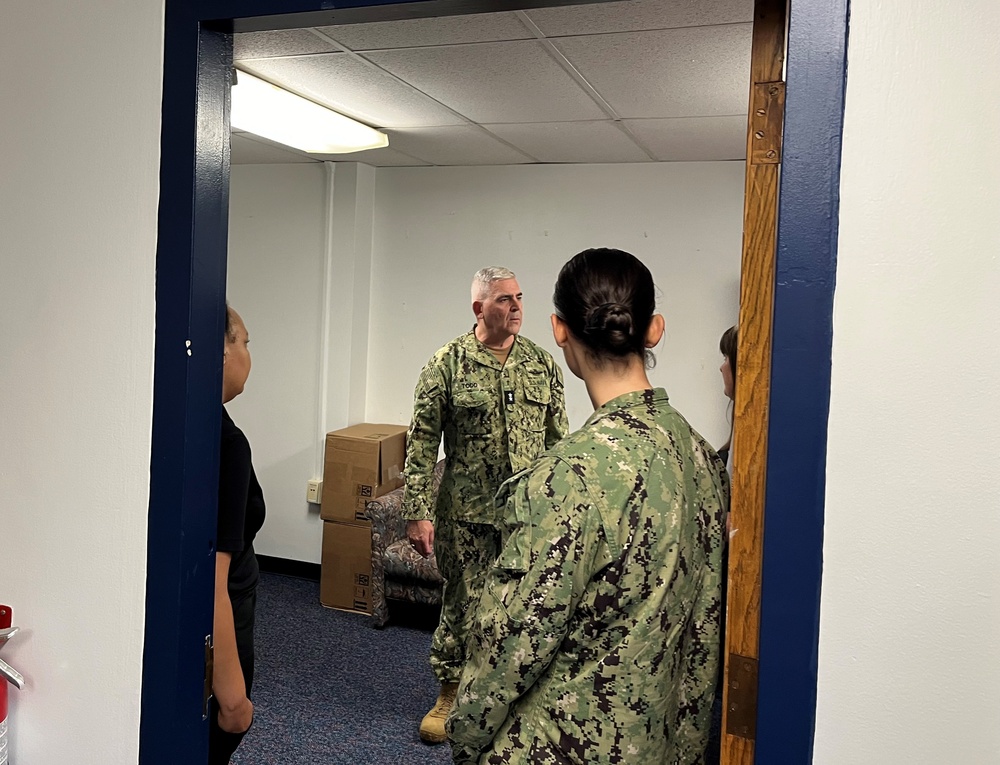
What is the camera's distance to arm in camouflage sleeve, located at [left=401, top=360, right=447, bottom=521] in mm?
3312

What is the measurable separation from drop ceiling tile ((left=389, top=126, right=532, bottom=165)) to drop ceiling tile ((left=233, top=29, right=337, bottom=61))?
3.92 ft

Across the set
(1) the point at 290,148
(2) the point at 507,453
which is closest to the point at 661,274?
(2) the point at 507,453

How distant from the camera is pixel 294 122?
3.84 meters

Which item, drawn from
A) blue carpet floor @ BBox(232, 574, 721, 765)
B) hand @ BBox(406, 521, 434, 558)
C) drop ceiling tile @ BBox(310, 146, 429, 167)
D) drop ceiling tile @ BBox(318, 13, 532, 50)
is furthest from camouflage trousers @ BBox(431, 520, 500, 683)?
drop ceiling tile @ BBox(310, 146, 429, 167)

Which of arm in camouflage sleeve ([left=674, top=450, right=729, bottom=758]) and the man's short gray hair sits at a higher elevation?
the man's short gray hair

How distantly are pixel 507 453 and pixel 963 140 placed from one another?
8.07 ft

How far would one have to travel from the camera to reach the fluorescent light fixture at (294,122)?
Result: 3362 mm

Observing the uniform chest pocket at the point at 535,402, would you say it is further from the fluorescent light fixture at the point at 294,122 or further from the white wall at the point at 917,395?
the white wall at the point at 917,395

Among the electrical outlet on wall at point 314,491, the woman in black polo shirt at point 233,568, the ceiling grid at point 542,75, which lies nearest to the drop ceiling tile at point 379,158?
the ceiling grid at point 542,75

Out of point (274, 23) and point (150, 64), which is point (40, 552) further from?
point (274, 23)

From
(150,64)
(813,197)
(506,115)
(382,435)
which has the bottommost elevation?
(382,435)

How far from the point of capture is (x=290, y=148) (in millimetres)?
4582

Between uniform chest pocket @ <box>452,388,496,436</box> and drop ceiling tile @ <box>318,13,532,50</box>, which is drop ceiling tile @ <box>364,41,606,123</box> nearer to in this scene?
drop ceiling tile @ <box>318,13,532,50</box>

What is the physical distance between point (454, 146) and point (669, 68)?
1.75m
